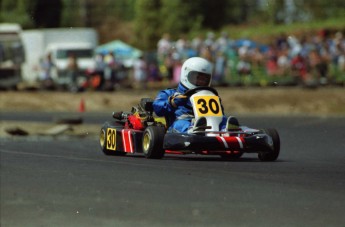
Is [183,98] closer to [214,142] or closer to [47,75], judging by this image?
[214,142]

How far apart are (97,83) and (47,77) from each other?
2292mm

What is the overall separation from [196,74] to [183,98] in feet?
1.15

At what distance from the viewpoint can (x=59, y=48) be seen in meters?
43.3

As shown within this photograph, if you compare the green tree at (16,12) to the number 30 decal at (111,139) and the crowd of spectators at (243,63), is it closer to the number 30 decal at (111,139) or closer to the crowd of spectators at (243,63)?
the crowd of spectators at (243,63)

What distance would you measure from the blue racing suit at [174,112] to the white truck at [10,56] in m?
25.8

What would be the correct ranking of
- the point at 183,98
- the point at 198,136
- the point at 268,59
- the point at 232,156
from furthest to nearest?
the point at 268,59
the point at 232,156
the point at 183,98
the point at 198,136

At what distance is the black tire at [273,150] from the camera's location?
12281mm

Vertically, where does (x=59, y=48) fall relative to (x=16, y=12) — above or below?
above

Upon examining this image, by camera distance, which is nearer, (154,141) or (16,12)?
(154,141)

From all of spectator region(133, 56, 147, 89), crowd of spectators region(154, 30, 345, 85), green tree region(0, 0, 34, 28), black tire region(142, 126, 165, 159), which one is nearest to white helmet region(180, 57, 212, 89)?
black tire region(142, 126, 165, 159)

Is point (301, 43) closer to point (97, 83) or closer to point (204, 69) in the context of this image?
point (97, 83)

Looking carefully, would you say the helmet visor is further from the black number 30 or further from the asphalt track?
the asphalt track

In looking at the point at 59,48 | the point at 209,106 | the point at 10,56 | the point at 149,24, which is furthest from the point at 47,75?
the point at 209,106

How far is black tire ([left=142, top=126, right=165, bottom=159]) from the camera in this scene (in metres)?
12.1
